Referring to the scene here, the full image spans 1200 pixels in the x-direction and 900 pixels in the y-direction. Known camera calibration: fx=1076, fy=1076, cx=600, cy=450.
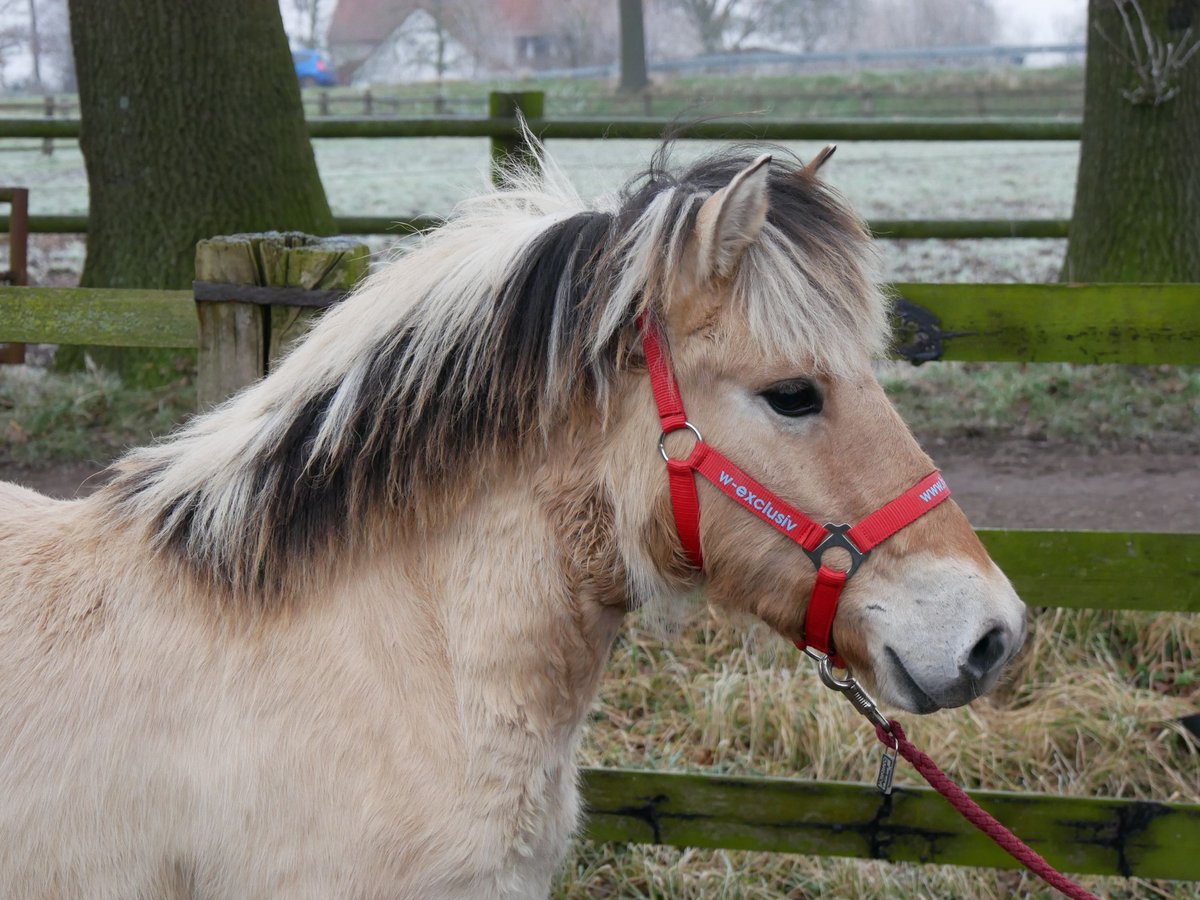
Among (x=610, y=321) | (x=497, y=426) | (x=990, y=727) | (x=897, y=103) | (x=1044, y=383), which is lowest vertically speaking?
(x=990, y=727)

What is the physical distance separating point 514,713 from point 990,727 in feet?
9.50

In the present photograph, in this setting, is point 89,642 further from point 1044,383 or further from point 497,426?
point 1044,383

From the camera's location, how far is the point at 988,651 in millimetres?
1906

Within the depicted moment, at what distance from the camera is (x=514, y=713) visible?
6.64 feet

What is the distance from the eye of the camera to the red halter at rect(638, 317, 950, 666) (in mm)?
1977

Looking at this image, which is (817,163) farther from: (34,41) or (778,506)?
(34,41)

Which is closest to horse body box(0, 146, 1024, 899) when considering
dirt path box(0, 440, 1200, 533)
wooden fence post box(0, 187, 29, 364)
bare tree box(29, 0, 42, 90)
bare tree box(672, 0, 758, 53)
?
dirt path box(0, 440, 1200, 533)

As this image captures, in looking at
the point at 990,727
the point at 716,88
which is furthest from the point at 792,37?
the point at 990,727

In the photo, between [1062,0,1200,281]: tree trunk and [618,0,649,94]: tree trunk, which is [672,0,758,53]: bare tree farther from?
[1062,0,1200,281]: tree trunk

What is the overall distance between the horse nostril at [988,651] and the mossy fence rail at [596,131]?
18.8 ft

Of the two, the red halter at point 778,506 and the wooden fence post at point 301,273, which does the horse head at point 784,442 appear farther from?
the wooden fence post at point 301,273

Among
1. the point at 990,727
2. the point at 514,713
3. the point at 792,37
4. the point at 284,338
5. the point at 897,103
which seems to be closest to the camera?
the point at 514,713

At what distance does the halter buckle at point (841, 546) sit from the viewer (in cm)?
198

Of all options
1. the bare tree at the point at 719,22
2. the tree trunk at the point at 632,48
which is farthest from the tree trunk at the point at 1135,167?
the bare tree at the point at 719,22
